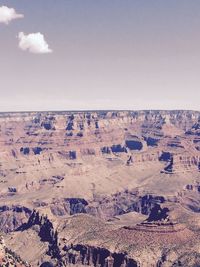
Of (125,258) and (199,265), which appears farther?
(125,258)

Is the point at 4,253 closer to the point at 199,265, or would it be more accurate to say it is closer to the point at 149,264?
the point at 149,264

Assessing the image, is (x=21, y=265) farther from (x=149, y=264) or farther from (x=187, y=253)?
(x=187, y=253)

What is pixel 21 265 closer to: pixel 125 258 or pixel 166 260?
pixel 125 258

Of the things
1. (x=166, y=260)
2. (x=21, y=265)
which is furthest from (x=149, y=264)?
(x=21, y=265)

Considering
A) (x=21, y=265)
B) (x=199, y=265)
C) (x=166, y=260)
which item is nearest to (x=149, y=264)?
(x=166, y=260)

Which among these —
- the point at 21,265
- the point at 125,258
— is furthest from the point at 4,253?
the point at 125,258

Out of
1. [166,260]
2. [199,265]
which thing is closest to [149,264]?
[166,260]
